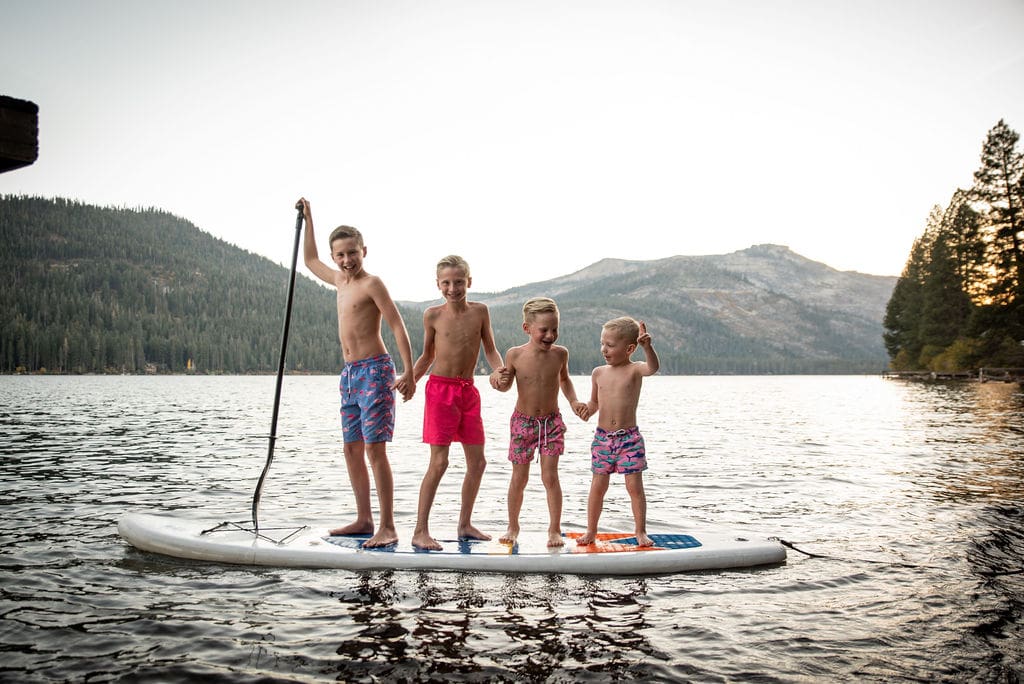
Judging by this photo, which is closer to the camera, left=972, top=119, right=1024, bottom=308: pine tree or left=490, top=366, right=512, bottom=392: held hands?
left=490, top=366, right=512, bottom=392: held hands


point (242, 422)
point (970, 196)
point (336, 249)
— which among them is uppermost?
point (970, 196)

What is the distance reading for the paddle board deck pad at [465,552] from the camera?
7172 millimetres

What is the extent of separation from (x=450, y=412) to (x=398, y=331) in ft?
3.35

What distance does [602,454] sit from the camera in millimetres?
7500

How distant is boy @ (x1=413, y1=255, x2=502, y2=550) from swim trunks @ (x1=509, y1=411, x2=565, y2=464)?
0.40 metres

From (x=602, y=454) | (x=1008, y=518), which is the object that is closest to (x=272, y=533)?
(x=602, y=454)

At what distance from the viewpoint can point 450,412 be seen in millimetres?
7168

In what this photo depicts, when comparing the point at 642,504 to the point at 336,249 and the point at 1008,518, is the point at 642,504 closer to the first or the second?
the point at 336,249

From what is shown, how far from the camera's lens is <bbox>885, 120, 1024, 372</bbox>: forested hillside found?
5472cm

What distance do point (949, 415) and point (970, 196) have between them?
33672mm

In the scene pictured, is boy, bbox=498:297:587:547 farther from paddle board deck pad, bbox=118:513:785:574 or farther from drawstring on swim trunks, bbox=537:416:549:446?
paddle board deck pad, bbox=118:513:785:574

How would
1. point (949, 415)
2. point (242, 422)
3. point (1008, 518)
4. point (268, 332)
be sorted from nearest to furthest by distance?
point (1008, 518)
point (949, 415)
point (242, 422)
point (268, 332)

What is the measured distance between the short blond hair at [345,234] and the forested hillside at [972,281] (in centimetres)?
5988

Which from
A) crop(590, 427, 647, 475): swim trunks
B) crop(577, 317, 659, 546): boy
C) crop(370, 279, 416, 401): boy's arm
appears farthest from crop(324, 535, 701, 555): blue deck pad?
crop(370, 279, 416, 401): boy's arm
